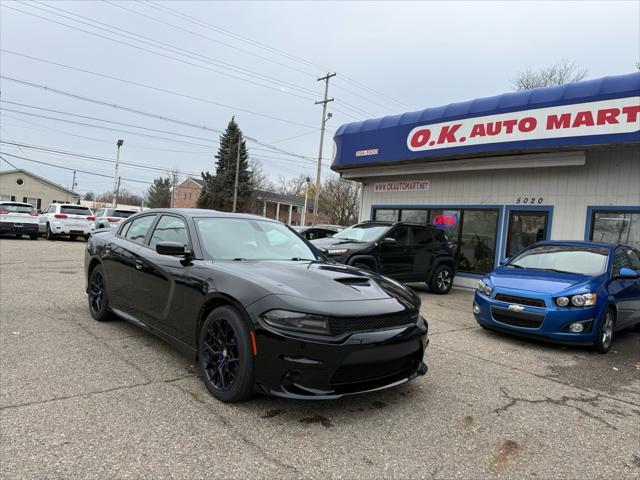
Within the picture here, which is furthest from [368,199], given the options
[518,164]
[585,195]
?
[585,195]

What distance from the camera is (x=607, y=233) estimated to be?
9836 mm

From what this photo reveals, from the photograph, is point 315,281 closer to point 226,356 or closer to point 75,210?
point 226,356

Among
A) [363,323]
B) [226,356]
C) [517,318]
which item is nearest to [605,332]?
[517,318]

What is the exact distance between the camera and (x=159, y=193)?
86.2m

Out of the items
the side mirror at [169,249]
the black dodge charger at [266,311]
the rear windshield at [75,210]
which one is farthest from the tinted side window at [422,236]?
the rear windshield at [75,210]

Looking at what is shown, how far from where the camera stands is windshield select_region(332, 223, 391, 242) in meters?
9.49

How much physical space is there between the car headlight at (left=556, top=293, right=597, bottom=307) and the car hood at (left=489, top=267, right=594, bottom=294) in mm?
124

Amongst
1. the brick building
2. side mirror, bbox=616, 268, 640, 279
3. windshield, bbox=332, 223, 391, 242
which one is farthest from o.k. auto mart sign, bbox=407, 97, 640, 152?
the brick building

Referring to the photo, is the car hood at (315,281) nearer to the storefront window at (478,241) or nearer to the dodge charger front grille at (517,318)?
the dodge charger front grille at (517,318)

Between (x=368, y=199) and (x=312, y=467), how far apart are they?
1295 cm

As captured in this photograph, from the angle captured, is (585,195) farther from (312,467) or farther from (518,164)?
(312,467)

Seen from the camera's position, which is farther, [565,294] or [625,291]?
[625,291]

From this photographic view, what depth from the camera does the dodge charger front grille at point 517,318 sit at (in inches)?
222

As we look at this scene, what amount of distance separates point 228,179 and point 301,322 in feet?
163
